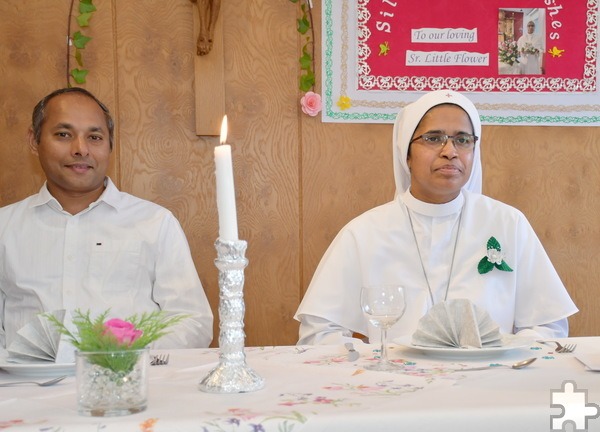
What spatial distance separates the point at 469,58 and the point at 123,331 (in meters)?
2.88

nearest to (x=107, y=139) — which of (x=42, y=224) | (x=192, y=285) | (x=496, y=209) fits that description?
(x=42, y=224)

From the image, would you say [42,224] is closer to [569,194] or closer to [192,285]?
[192,285]

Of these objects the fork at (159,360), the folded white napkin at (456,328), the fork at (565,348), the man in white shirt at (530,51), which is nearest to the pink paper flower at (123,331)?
the fork at (159,360)

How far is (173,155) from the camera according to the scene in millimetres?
3691

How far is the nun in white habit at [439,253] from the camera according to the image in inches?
114

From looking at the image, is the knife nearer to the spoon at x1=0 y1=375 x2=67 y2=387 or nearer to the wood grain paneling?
the spoon at x1=0 y1=375 x2=67 y2=387

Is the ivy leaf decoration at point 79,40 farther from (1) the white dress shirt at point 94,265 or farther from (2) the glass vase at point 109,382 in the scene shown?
(2) the glass vase at point 109,382

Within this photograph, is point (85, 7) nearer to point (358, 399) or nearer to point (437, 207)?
point (437, 207)

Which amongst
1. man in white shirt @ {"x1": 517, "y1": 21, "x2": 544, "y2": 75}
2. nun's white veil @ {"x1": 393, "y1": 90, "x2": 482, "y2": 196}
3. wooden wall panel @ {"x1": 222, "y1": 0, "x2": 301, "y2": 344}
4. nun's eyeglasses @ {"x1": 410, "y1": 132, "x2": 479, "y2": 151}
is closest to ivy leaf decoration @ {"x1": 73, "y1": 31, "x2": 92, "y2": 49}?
wooden wall panel @ {"x1": 222, "y1": 0, "x2": 301, "y2": 344}

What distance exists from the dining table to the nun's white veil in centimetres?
150

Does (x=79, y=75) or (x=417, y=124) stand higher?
(x=79, y=75)

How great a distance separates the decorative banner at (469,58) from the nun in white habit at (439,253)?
1.90 ft

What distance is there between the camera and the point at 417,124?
3.17 meters

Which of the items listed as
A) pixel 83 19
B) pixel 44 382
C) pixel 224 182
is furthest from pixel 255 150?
pixel 224 182
